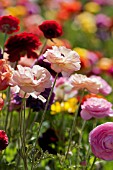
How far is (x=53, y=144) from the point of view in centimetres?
210

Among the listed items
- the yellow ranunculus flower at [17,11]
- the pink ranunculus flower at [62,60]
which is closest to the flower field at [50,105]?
the pink ranunculus flower at [62,60]

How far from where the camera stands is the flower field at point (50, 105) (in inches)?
59.4

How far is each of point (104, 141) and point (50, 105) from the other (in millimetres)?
405

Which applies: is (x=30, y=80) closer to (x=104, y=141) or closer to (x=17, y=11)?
(x=104, y=141)

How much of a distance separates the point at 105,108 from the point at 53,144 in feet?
1.47

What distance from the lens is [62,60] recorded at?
59.6 inches

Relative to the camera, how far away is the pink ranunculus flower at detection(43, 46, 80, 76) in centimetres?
150

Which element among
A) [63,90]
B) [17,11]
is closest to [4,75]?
[63,90]

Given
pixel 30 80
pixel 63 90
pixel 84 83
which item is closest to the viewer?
pixel 30 80

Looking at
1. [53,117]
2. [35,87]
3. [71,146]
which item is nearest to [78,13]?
[53,117]

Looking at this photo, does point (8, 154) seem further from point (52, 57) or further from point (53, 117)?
point (52, 57)

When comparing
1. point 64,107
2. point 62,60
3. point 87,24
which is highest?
point 62,60

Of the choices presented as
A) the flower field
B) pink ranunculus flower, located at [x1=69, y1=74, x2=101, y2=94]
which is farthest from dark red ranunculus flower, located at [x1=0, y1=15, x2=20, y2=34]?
pink ranunculus flower, located at [x1=69, y1=74, x2=101, y2=94]

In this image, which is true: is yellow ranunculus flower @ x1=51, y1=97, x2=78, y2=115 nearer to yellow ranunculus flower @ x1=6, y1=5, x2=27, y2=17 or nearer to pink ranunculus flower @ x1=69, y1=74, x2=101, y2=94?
pink ranunculus flower @ x1=69, y1=74, x2=101, y2=94
